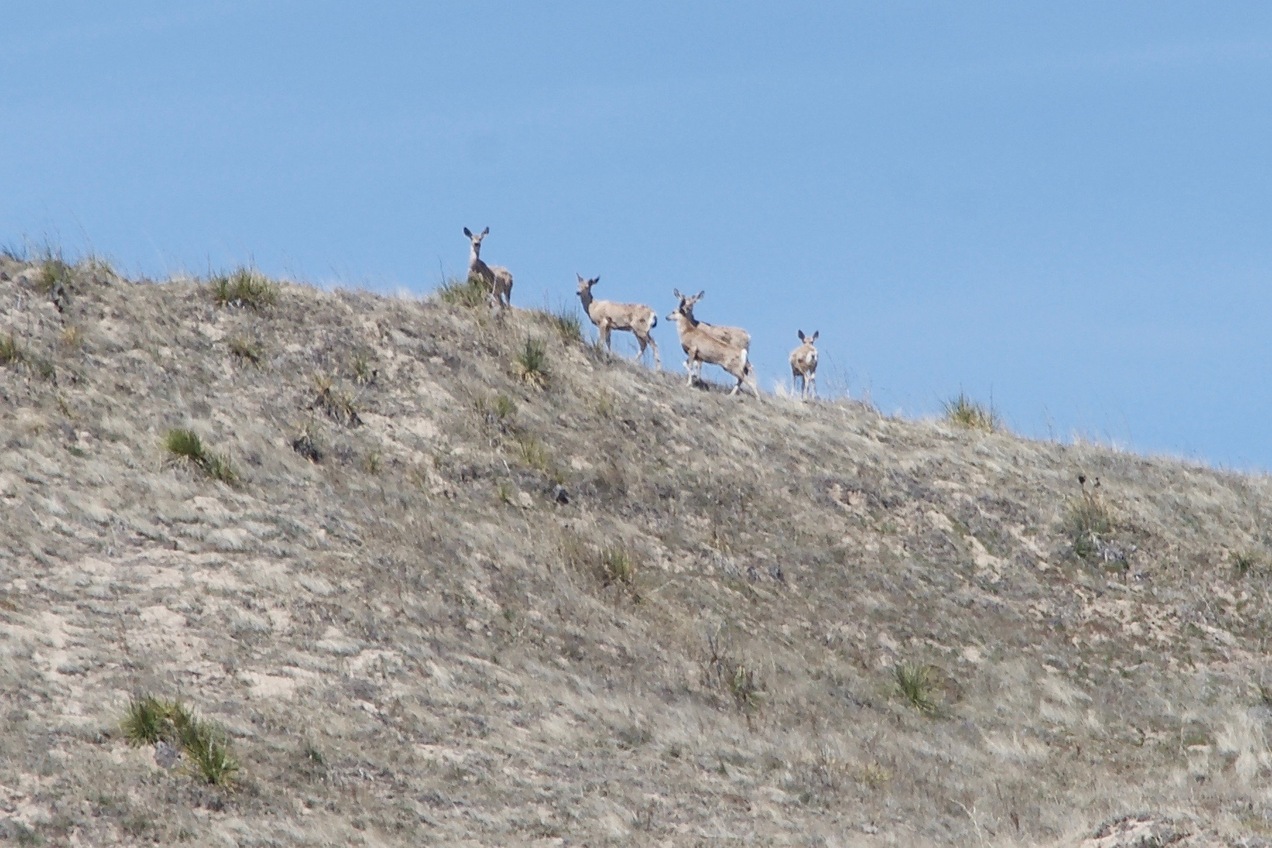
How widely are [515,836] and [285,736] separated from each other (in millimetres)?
2166

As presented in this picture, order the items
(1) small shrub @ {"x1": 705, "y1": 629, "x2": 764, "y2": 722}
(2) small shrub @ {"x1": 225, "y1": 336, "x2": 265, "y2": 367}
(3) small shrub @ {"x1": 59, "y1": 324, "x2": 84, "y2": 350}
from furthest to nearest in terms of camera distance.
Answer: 1. (2) small shrub @ {"x1": 225, "y1": 336, "x2": 265, "y2": 367}
2. (3) small shrub @ {"x1": 59, "y1": 324, "x2": 84, "y2": 350}
3. (1) small shrub @ {"x1": 705, "y1": 629, "x2": 764, "y2": 722}

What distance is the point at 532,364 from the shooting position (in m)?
23.3

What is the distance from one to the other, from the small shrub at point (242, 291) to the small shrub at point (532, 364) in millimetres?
3439

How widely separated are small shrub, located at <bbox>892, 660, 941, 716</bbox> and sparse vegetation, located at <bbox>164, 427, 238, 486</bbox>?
26.4ft

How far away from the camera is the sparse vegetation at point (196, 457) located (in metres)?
18.7

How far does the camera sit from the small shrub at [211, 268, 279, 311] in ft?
73.6

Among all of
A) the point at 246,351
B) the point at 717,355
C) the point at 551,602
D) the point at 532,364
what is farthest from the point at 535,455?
the point at 717,355

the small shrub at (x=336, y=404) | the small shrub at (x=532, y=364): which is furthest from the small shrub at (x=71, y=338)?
the small shrub at (x=532, y=364)

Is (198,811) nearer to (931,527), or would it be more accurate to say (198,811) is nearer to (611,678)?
(611,678)

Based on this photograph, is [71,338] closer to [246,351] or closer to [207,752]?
[246,351]

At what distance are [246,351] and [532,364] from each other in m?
4.00

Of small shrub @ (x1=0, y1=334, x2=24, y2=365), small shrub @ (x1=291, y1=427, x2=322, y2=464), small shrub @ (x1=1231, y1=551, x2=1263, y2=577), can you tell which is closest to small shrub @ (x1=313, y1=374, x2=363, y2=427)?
small shrub @ (x1=291, y1=427, x2=322, y2=464)

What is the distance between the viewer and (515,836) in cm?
1361

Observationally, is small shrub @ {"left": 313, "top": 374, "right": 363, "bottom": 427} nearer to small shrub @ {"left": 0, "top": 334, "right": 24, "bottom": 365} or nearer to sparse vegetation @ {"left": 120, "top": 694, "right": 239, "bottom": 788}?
small shrub @ {"left": 0, "top": 334, "right": 24, "bottom": 365}
